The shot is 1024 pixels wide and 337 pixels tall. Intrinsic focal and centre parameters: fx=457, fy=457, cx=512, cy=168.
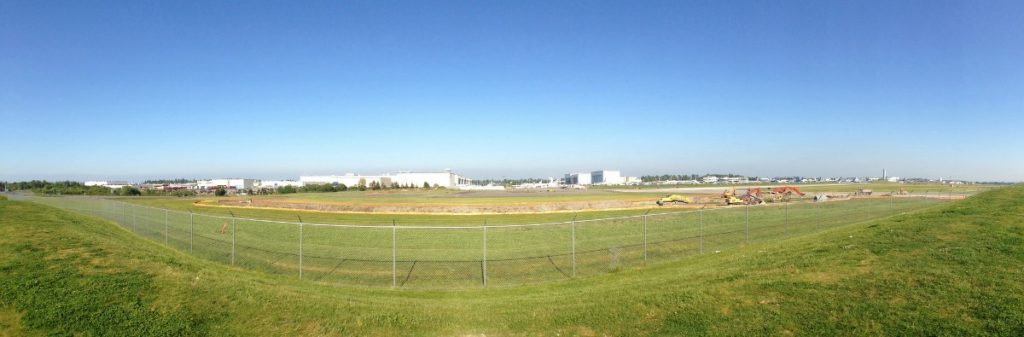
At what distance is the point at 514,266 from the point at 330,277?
19.3 ft

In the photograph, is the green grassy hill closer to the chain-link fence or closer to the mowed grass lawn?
the chain-link fence

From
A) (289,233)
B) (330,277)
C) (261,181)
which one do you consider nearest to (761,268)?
(330,277)

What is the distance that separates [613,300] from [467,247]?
37.6 feet

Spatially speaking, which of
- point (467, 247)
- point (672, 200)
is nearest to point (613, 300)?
point (467, 247)

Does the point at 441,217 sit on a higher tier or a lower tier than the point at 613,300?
lower

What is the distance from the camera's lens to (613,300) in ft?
29.4

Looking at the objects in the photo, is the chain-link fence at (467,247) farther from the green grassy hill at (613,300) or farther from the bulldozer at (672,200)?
the bulldozer at (672,200)

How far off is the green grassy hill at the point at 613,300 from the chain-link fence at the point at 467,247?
353cm

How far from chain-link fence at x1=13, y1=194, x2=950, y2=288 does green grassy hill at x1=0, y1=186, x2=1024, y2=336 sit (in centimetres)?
353

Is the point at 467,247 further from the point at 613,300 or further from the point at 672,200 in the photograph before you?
the point at 672,200

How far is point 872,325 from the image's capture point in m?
6.01

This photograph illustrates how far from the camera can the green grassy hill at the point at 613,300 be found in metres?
6.36

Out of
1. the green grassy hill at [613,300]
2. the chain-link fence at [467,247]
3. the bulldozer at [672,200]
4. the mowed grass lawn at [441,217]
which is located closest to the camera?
the green grassy hill at [613,300]

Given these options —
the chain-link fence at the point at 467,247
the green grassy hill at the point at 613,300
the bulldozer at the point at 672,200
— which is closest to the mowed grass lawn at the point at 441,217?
the bulldozer at the point at 672,200
